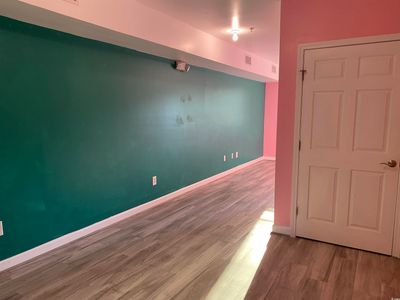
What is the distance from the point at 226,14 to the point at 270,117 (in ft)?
16.7

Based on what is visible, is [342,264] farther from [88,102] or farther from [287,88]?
[88,102]

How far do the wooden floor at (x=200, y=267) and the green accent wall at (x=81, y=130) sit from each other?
15.9 inches

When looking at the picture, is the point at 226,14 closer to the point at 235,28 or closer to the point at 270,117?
the point at 235,28

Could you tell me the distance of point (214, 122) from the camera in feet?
19.1

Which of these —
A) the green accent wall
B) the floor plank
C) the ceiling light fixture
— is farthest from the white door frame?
the green accent wall

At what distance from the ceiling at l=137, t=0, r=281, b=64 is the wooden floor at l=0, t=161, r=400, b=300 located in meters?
2.62

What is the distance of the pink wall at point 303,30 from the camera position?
8.68 feet

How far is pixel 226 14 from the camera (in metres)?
3.53

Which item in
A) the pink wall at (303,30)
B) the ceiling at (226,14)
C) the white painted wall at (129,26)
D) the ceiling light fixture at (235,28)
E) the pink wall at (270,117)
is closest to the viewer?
the white painted wall at (129,26)

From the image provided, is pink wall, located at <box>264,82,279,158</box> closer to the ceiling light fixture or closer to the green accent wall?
the green accent wall

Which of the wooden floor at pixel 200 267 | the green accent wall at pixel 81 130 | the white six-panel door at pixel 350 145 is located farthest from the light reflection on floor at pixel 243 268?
the green accent wall at pixel 81 130

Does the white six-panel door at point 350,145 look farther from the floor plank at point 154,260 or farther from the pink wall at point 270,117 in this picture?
the pink wall at point 270,117

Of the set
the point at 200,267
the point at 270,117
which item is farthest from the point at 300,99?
the point at 270,117

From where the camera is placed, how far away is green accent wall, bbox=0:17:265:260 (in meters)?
2.66
